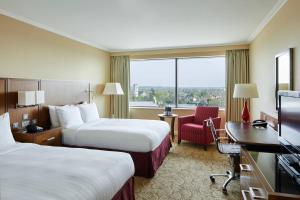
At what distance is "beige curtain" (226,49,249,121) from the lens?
5309mm

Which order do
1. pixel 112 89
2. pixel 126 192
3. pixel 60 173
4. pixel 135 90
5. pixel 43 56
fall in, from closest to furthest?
pixel 60 173, pixel 126 192, pixel 43 56, pixel 112 89, pixel 135 90

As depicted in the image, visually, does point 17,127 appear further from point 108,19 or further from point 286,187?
point 286,187

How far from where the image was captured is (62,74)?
4.44 m

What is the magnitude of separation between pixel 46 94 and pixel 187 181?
3028 mm

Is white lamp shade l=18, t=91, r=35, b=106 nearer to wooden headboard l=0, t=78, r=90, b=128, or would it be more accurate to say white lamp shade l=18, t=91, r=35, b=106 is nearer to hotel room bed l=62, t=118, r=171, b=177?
wooden headboard l=0, t=78, r=90, b=128

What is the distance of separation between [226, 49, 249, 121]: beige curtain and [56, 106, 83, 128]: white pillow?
3800 millimetres

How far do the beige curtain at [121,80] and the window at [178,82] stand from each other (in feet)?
1.00

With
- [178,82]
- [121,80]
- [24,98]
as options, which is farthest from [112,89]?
[24,98]

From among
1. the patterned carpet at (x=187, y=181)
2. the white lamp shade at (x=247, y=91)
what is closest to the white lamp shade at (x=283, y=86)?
the white lamp shade at (x=247, y=91)

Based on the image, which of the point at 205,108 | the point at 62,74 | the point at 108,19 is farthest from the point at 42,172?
the point at 205,108

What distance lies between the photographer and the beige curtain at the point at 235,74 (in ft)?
17.4

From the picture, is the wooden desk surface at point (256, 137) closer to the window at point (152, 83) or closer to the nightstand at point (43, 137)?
the nightstand at point (43, 137)

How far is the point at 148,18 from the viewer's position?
3465mm

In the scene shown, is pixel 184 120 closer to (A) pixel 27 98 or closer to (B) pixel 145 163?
(B) pixel 145 163
